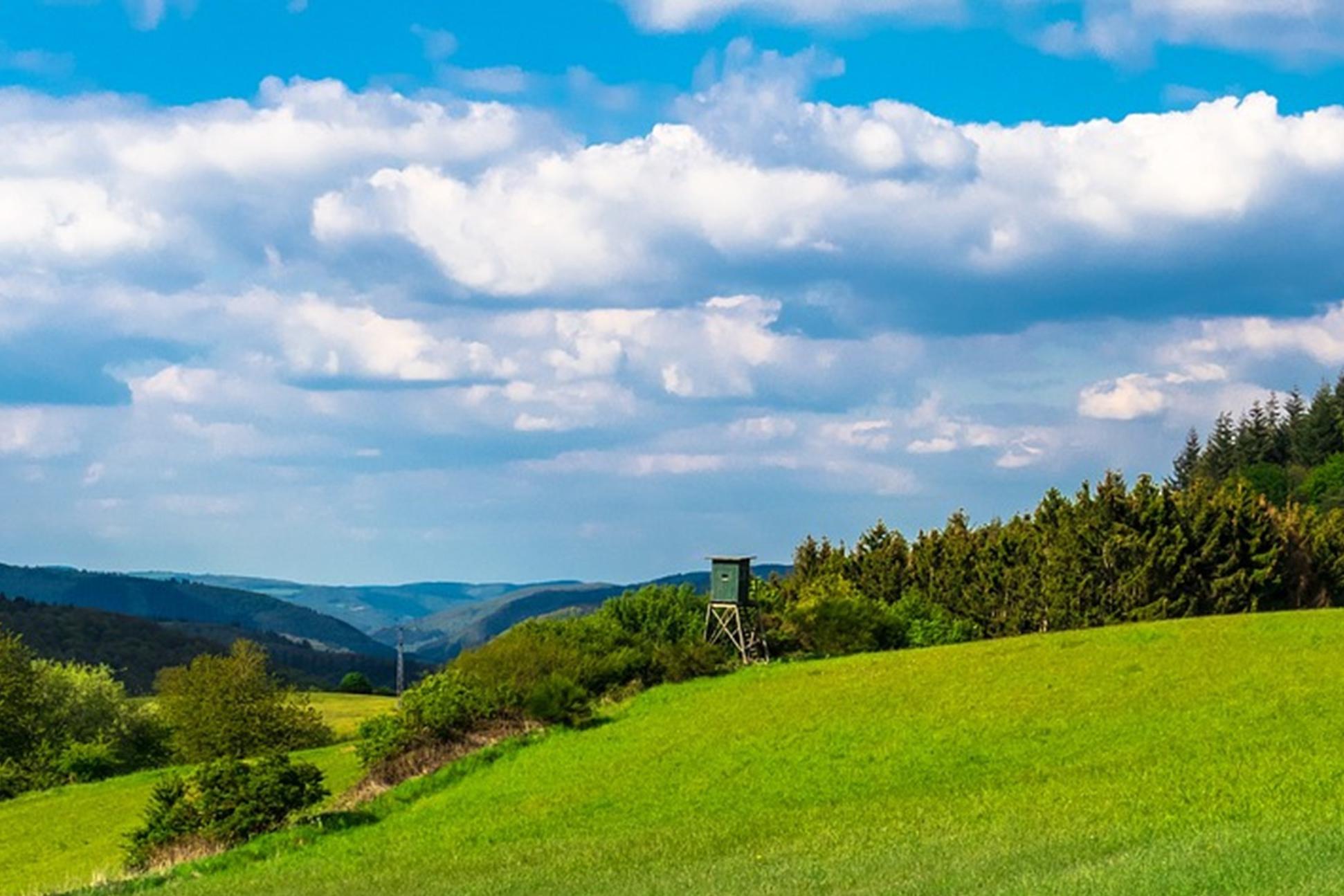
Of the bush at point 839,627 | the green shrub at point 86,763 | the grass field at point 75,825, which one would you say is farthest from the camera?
the green shrub at point 86,763

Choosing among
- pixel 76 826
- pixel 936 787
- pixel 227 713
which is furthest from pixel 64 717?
pixel 936 787

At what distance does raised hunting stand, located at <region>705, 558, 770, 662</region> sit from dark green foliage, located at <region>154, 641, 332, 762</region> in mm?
32603

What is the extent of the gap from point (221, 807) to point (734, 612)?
38.8m

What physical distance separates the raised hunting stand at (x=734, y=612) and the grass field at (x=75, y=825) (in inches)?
813

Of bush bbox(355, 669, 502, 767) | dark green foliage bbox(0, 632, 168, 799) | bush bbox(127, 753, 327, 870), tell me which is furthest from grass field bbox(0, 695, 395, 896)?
dark green foliage bbox(0, 632, 168, 799)

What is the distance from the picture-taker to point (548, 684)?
199 ft

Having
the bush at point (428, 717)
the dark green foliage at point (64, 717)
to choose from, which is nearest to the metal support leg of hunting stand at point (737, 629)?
the bush at point (428, 717)

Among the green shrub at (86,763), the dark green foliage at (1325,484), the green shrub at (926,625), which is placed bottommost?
A: the green shrub at (86,763)

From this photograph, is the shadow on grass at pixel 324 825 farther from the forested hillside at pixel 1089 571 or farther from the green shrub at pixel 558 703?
the forested hillside at pixel 1089 571

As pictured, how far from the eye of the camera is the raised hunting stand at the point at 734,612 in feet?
265

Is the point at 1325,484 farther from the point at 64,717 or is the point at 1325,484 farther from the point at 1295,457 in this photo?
the point at 64,717

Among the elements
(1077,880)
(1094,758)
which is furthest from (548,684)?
(1077,880)

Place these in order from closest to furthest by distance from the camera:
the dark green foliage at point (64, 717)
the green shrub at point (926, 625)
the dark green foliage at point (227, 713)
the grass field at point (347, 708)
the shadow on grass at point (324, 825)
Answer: the shadow on grass at point (324, 825)
the green shrub at point (926, 625)
the dark green foliage at point (227, 713)
the dark green foliage at point (64, 717)
the grass field at point (347, 708)

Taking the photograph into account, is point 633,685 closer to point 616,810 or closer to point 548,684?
point 548,684
